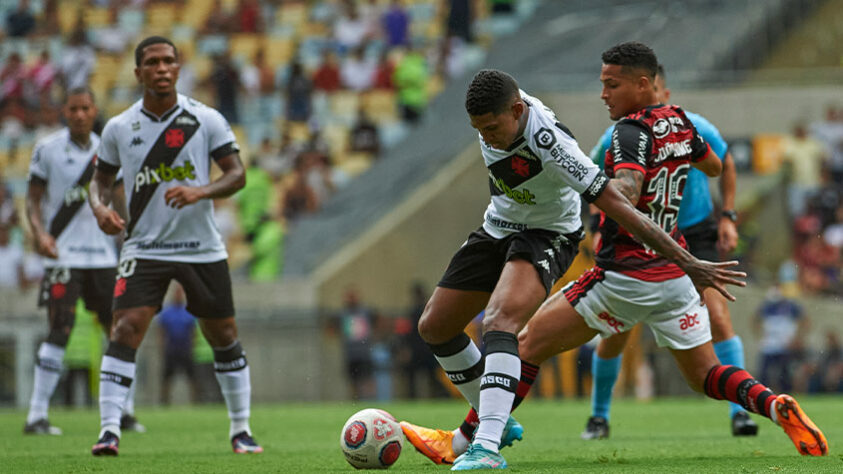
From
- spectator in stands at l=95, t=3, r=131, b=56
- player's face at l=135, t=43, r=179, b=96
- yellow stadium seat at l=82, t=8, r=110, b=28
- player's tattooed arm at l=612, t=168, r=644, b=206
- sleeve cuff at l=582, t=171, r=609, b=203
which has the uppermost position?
yellow stadium seat at l=82, t=8, r=110, b=28

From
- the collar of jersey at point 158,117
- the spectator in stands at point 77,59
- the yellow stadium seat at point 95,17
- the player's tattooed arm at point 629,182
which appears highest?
the yellow stadium seat at point 95,17

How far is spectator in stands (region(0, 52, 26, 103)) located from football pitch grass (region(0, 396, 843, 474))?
1317cm

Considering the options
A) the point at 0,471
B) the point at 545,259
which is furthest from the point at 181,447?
the point at 545,259

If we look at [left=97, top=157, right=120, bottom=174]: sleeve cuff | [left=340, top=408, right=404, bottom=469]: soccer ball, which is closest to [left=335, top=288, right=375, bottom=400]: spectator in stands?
[left=97, top=157, right=120, bottom=174]: sleeve cuff

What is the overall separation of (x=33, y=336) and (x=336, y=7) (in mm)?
11150

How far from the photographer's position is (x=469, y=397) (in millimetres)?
7852

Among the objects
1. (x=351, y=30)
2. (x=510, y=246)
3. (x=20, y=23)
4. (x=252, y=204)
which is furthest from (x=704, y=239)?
(x=20, y=23)

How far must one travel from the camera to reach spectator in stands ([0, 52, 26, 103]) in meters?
26.9

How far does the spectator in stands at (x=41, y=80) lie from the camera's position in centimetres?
2669

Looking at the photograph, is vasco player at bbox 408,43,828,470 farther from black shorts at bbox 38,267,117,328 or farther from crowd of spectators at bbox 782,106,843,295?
crowd of spectators at bbox 782,106,843,295

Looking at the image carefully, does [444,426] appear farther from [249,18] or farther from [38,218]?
[249,18]

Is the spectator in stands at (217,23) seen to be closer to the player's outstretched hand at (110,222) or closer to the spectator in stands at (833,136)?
the spectator in stands at (833,136)

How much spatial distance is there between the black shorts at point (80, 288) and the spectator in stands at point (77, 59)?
15.2 metres

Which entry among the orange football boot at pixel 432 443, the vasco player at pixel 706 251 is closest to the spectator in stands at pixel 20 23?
the vasco player at pixel 706 251
